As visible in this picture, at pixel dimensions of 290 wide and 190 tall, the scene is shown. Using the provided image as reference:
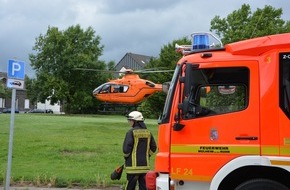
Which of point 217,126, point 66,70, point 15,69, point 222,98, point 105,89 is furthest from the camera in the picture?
point 66,70

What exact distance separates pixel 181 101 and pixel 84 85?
77418mm

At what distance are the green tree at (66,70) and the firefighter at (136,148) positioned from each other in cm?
7167

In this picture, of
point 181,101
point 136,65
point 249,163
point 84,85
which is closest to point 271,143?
point 249,163

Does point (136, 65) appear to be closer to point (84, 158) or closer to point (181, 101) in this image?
point (84, 158)

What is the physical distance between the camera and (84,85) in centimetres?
8281

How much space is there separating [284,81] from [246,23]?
4146 centimetres

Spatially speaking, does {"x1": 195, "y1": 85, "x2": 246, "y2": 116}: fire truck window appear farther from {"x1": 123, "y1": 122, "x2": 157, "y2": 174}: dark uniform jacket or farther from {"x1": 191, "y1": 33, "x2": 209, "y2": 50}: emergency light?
{"x1": 123, "y1": 122, "x2": 157, "y2": 174}: dark uniform jacket

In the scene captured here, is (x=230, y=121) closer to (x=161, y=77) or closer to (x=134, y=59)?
(x=161, y=77)

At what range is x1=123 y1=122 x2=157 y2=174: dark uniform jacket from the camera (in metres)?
7.95

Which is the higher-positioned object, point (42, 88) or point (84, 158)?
point (42, 88)

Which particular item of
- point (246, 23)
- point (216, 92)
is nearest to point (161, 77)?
point (246, 23)

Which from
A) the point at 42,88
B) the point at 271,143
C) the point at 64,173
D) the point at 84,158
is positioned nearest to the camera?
→ the point at 271,143

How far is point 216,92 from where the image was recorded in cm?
634

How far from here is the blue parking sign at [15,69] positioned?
31.1ft
